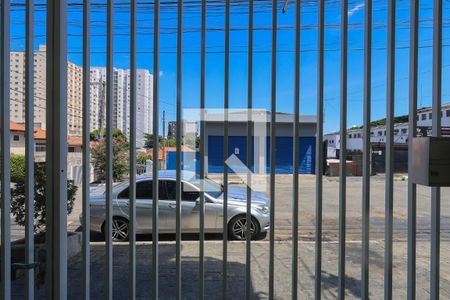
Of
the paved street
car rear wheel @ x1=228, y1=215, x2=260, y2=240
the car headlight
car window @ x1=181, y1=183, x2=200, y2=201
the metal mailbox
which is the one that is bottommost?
the paved street

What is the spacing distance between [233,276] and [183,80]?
11.9 feet

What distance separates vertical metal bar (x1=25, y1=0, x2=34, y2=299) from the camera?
131cm

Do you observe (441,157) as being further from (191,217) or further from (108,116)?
(191,217)

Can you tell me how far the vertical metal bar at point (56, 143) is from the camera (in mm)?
1291

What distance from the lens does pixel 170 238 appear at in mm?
6539

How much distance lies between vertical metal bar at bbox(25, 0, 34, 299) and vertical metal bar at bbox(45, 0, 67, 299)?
0.20ft

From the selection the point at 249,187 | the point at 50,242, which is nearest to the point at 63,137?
the point at 50,242

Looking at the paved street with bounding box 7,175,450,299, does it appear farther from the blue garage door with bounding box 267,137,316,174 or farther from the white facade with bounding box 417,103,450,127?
the white facade with bounding box 417,103,450,127

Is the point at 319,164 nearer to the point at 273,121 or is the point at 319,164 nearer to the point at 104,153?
the point at 273,121

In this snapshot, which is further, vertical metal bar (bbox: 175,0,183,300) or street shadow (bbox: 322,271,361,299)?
street shadow (bbox: 322,271,361,299)

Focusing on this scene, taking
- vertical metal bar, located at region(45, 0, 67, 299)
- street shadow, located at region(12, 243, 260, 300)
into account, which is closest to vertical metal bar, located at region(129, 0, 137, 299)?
vertical metal bar, located at region(45, 0, 67, 299)

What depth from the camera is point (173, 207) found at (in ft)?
13.6

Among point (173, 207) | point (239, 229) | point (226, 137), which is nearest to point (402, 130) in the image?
point (226, 137)

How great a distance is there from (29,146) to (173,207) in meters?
2.94
